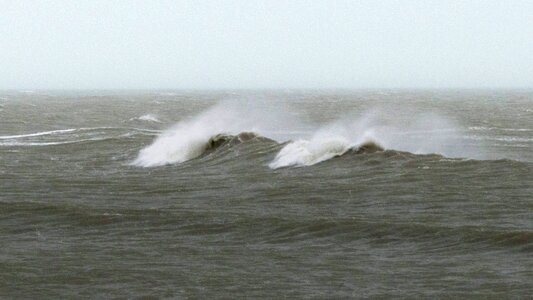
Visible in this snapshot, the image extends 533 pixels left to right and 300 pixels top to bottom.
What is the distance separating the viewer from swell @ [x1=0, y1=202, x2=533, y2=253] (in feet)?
50.2

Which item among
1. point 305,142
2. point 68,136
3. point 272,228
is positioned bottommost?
point 68,136

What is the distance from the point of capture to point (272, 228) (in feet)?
54.9

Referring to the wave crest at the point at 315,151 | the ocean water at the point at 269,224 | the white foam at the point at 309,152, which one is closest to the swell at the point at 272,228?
the ocean water at the point at 269,224

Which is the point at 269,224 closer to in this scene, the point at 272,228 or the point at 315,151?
the point at 272,228

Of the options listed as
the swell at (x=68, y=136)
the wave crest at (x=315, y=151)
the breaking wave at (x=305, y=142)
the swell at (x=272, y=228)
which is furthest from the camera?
the swell at (x=68, y=136)

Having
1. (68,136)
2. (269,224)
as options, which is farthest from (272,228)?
(68,136)

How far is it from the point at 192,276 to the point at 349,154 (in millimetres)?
16430

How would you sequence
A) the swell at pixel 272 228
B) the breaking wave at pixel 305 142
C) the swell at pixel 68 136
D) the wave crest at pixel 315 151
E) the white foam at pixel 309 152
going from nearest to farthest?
the swell at pixel 272 228
the white foam at pixel 309 152
the wave crest at pixel 315 151
the breaking wave at pixel 305 142
the swell at pixel 68 136

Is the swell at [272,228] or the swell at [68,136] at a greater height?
the swell at [272,228]

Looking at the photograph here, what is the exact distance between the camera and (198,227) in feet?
55.6

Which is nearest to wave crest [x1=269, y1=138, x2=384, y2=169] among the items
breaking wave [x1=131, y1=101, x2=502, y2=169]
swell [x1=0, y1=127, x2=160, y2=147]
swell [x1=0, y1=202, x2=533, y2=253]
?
Result: breaking wave [x1=131, y1=101, x2=502, y2=169]

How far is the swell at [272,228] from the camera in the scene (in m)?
15.3

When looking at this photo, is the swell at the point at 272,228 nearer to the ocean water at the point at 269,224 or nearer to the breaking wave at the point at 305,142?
the ocean water at the point at 269,224

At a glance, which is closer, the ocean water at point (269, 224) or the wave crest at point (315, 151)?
the ocean water at point (269, 224)
